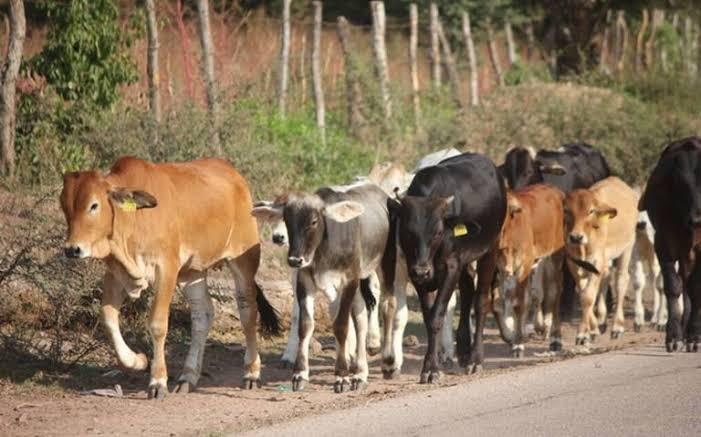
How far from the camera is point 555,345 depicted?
14609mm

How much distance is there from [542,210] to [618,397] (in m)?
5.05

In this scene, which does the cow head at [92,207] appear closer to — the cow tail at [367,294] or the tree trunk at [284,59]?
the cow tail at [367,294]

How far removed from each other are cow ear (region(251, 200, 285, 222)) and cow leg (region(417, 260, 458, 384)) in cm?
148

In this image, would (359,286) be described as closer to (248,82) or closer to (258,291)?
(258,291)

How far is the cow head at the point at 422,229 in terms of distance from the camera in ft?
40.2

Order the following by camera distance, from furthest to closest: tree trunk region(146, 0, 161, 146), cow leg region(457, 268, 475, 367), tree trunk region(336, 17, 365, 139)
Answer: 1. tree trunk region(336, 17, 365, 139)
2. tree trunk region(146, 0, 161, 146)
3. cow leg region(457, 268, 475, 367)

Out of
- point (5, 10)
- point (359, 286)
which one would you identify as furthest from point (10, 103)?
point (5, 10)

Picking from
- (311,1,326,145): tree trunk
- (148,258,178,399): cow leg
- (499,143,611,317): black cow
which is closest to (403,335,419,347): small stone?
(499,143,611,317): black cow

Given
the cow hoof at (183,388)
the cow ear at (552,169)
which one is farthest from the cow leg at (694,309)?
the cow hoof at (183,388)

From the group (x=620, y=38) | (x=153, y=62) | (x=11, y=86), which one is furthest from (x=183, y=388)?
(x=620, y=38)

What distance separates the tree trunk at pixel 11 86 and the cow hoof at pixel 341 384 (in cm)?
510

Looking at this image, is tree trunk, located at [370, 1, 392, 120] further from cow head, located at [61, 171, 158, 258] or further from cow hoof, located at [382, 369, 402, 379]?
cow head, located at [61, 171, 158, 258]

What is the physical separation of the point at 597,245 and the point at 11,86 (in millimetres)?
6364

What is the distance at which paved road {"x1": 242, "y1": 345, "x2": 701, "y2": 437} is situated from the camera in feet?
31.0
